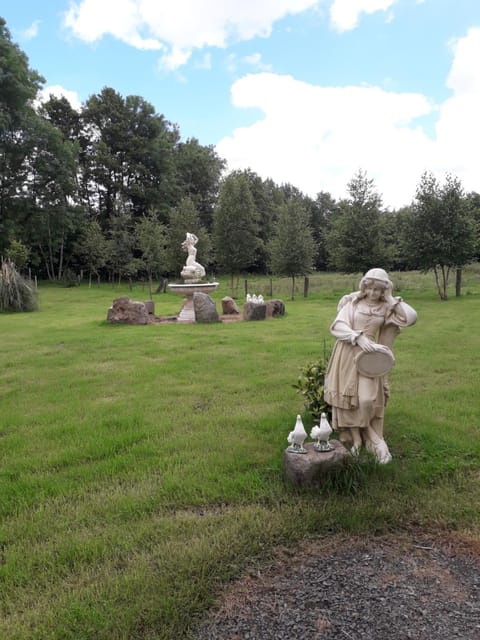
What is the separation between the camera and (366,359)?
3387 mm

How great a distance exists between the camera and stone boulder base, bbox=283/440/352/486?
3.20 metres

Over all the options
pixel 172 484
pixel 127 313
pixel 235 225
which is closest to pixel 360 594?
pixel 172 484

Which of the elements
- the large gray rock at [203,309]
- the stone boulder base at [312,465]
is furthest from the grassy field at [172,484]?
the large gray rock at [203,309]

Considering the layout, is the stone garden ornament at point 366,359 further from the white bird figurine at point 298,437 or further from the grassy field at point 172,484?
the white bird figurine at point 298,437

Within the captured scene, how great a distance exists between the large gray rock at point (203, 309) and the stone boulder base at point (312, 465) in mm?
9303

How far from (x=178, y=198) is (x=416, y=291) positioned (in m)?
25.8

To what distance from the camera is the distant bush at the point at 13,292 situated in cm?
1581

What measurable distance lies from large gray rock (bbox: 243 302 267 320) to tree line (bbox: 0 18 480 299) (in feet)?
28.0

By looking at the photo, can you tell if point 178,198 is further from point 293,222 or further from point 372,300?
point 372,300

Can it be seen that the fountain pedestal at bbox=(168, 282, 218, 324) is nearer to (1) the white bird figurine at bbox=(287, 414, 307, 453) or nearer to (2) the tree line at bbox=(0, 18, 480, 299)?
(2) the tree line at bbox=(0, 18, 480, 299)

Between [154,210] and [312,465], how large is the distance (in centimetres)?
3086

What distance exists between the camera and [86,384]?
6.42 meters

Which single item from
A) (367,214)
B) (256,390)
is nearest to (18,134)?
(367,214)

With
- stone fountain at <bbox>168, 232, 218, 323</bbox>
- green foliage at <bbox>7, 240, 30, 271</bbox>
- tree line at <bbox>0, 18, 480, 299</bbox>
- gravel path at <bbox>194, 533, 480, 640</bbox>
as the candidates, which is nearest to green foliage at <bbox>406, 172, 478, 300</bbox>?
tree line at <bbox>0, 18, 480, 299</bbox>
